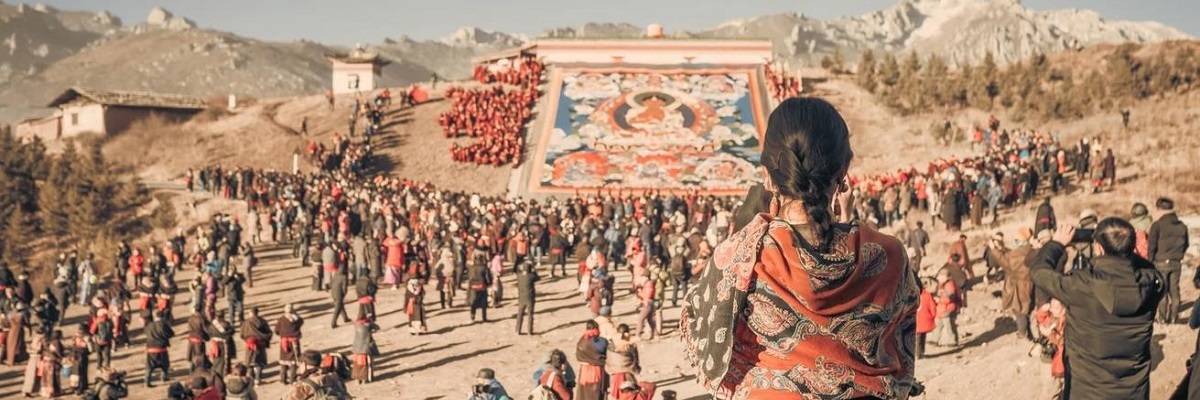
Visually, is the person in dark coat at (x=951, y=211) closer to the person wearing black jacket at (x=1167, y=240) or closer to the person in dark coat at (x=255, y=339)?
the person wearing black jacket at (x=1167, y=240)

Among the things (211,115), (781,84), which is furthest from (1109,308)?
(211,115)

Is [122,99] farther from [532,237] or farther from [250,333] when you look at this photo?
[250,333]

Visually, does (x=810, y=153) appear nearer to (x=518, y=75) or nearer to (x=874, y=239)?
(x=874, y=239)

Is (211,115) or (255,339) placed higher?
(211,115)

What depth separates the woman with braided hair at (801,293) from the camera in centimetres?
297

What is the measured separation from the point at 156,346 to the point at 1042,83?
40.5 m

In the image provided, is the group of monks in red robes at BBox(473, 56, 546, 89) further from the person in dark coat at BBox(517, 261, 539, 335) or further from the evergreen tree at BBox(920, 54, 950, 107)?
the person in dark coat at BBox(517, 261, 539, 335)

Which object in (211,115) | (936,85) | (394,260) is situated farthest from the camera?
(211,115)

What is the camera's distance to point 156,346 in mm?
17062

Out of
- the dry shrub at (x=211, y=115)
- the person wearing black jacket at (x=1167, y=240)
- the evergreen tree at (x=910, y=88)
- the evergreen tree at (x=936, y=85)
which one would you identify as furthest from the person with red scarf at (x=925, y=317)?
the dry shrub at (x=211, y=115)

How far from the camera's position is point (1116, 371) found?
5801 millimetres

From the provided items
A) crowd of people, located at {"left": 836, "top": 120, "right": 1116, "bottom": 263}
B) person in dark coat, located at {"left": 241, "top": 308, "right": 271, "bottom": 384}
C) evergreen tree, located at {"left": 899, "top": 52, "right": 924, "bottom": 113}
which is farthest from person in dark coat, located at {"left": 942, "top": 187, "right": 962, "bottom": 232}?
evergreen tree, located at {"left": 899, "top": 52, "right": 924, "bottom": 113}

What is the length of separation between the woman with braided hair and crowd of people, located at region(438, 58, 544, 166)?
38.8 metres

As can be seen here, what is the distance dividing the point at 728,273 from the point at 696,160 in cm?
3755
